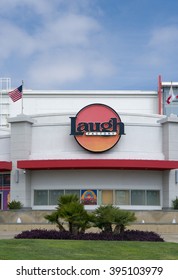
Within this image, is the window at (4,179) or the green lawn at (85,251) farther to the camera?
the window at (4,179)

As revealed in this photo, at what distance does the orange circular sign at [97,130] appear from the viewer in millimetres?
42125

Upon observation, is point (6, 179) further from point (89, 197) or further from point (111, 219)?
point (111, 219)

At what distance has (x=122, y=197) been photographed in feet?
141

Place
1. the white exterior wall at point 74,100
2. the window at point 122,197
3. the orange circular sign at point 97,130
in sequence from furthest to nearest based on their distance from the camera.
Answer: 1. the white exterior wall at point 74,100
2. the window at point 122,197
3. the orange circular sign at point 97,130

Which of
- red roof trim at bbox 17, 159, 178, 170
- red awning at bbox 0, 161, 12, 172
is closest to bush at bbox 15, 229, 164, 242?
red roof trim at bbox 17, 159, 178, 170

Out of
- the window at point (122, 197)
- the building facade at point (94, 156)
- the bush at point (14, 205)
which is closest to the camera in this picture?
the bush at point (14, 205)

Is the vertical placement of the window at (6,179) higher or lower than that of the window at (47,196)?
higher

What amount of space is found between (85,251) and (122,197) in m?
25.9

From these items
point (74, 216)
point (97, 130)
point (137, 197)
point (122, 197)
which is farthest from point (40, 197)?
point (74, 216)

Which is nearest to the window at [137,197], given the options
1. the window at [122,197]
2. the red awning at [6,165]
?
the window at [122,197]

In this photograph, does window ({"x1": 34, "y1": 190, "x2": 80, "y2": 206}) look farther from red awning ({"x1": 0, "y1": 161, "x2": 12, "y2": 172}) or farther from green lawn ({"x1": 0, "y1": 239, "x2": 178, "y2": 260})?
green lawn ({"x1": 0, "y1": 239, "x2": 178, "y2": 260})

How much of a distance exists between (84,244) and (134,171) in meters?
24.5

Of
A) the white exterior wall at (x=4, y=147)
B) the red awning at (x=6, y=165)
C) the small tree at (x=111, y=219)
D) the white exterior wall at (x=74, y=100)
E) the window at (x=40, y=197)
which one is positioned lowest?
the small tree at (x=111, y=219)

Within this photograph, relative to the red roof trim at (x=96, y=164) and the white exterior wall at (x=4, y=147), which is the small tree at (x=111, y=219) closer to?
the red roof trim at (x=96, y=164)
